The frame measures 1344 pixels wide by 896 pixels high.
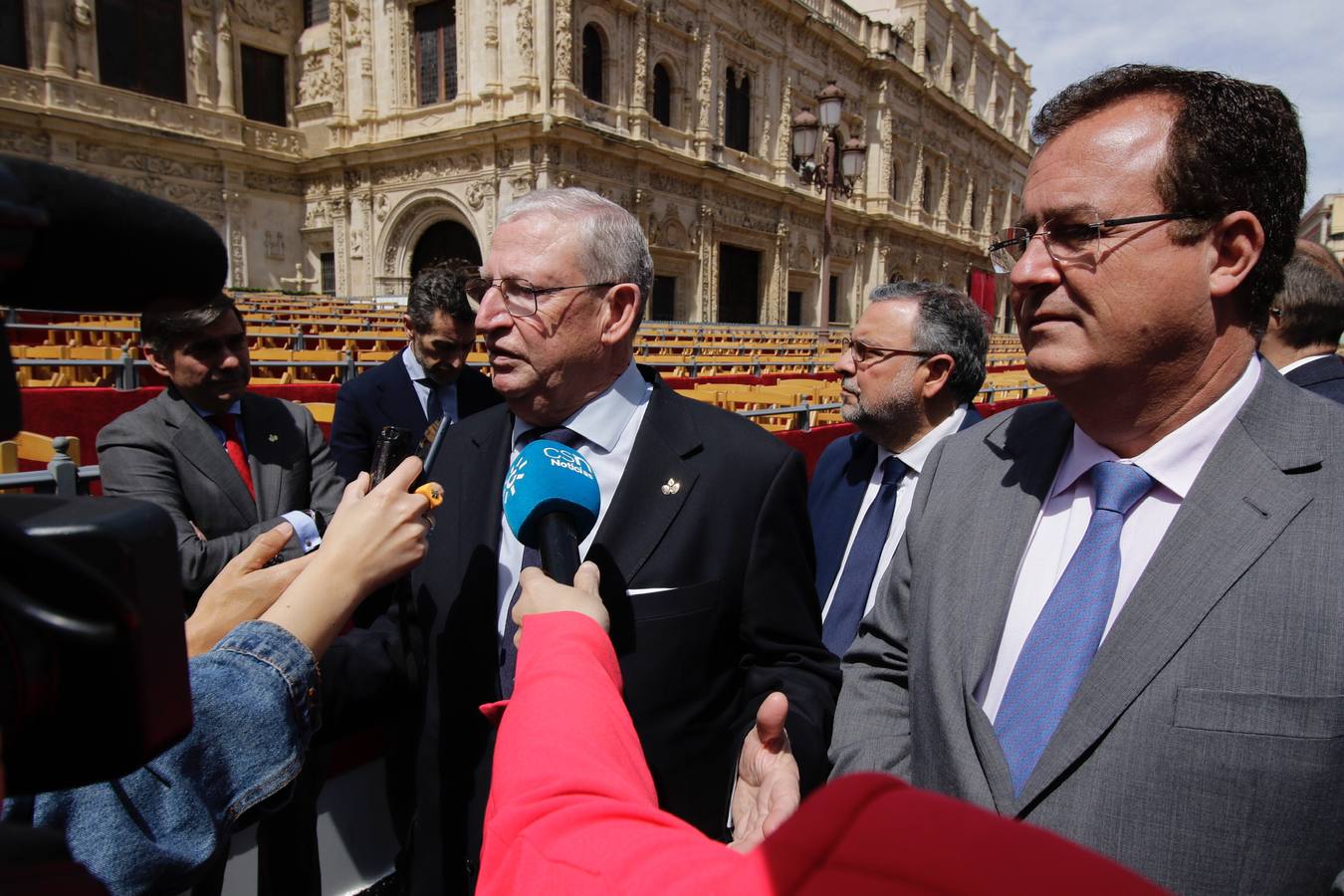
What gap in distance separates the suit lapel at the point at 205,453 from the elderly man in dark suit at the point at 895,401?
197 centimetres

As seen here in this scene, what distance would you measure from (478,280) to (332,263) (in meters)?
26.5

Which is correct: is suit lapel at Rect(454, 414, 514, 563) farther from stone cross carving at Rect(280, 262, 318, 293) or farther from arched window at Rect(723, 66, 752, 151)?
arched window at Rect(723, 66, 752, 151)

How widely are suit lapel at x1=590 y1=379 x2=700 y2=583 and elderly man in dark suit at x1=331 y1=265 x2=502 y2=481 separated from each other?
2.05m

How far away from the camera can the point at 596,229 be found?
197 centimetres

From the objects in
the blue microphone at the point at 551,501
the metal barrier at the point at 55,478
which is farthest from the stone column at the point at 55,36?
the blue microphone at the point at 551,501

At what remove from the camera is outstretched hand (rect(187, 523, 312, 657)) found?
120 centimetres

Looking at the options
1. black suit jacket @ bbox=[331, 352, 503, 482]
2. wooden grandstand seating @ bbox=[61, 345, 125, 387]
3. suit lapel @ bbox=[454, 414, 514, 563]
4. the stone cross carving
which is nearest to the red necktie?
black suit jacket @ bbox=[331, 352, 503, 482]

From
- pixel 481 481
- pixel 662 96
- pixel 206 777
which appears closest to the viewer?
pixel 206 777

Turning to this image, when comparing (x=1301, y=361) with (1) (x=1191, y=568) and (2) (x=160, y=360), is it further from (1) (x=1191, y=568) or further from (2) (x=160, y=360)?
(2) (x=160, y=360)

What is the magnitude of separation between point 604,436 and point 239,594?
0.93 metres

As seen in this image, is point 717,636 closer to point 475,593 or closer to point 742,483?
point 742,483

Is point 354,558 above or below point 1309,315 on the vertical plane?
below

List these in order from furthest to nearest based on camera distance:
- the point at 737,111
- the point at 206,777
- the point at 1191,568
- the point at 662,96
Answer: the point at 737,111, the point at 662,96, the point at 1191,568, the point at 206,777

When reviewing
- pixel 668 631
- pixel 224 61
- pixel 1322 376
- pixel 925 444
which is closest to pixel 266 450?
pixel 668 631
